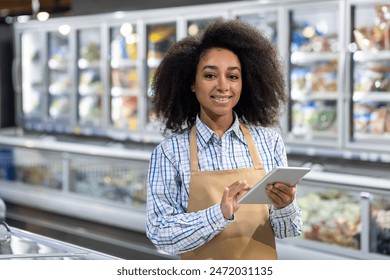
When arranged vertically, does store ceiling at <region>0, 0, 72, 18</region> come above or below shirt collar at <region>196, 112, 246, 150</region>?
above

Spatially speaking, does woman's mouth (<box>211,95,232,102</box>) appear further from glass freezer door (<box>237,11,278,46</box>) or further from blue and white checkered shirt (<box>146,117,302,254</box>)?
glass freezer door (<box>237,11,278,46</box>)

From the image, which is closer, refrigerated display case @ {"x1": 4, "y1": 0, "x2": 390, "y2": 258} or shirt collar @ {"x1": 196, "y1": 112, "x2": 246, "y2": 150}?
shirt collar @ {"x1": 196, "y1": 112, "x2": 246, "y2": 150}

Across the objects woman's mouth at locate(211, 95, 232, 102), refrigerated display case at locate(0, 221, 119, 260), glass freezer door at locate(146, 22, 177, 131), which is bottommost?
refrigerated display case at locate(0, 221, 119, 260)

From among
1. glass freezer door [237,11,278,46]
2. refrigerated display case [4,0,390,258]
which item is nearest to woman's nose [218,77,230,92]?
refrigerated display case [4,0,390,258]

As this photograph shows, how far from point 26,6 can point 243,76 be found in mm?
6434

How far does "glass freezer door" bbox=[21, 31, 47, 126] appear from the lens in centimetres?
809

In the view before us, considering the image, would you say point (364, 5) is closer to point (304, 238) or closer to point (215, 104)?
point (304, 238)

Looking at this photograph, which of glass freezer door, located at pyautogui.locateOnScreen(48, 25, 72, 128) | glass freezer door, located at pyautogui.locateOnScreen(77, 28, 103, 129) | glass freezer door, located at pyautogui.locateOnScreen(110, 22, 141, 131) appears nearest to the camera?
glass freezer door, located at pyautogui.locateOnScreen(110, 22, 141, 131)

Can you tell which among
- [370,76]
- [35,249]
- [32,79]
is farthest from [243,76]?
[32,79]

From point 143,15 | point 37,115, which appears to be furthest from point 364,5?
point 37,115

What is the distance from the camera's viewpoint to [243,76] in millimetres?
2256

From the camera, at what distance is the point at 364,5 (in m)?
5.12

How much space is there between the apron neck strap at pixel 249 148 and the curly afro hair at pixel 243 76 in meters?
0.07

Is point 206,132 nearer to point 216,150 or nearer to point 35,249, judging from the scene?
point 216,150
